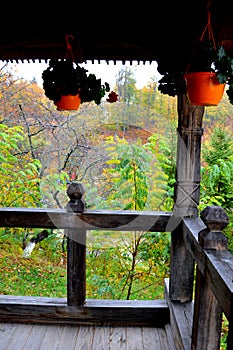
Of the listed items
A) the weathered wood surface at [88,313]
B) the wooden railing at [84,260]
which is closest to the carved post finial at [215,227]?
the wooden railing at [84,260]

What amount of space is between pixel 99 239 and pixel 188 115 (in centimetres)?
223

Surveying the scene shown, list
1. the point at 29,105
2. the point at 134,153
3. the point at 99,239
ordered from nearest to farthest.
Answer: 1. the point at 134,153
2. the point at 99,239
3. the point at 29,105

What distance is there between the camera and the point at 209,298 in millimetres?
1569

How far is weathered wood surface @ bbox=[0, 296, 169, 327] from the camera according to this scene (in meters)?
2.52

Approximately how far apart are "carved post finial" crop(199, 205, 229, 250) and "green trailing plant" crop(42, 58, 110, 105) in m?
1.07

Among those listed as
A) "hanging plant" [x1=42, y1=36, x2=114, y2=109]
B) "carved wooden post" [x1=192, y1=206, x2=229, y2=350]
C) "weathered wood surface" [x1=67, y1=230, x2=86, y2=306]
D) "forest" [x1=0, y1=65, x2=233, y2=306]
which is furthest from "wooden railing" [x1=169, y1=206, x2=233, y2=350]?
"forest" [x1=0, y1=65, x2=233, y2=306]

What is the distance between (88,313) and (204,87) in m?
1.83

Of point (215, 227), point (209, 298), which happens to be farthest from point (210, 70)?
point (209, 298)

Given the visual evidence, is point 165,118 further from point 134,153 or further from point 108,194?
point 108,194

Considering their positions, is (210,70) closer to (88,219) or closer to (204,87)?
(204,87)

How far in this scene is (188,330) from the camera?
78.8 inches

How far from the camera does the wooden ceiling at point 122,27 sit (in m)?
1.95

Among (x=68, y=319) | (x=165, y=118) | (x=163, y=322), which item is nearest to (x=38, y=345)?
(x=68, y=319)

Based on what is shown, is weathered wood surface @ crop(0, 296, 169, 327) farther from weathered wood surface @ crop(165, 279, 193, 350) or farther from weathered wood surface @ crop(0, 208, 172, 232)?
weathered wood surface @ crop(0, 208, 172, 232)
